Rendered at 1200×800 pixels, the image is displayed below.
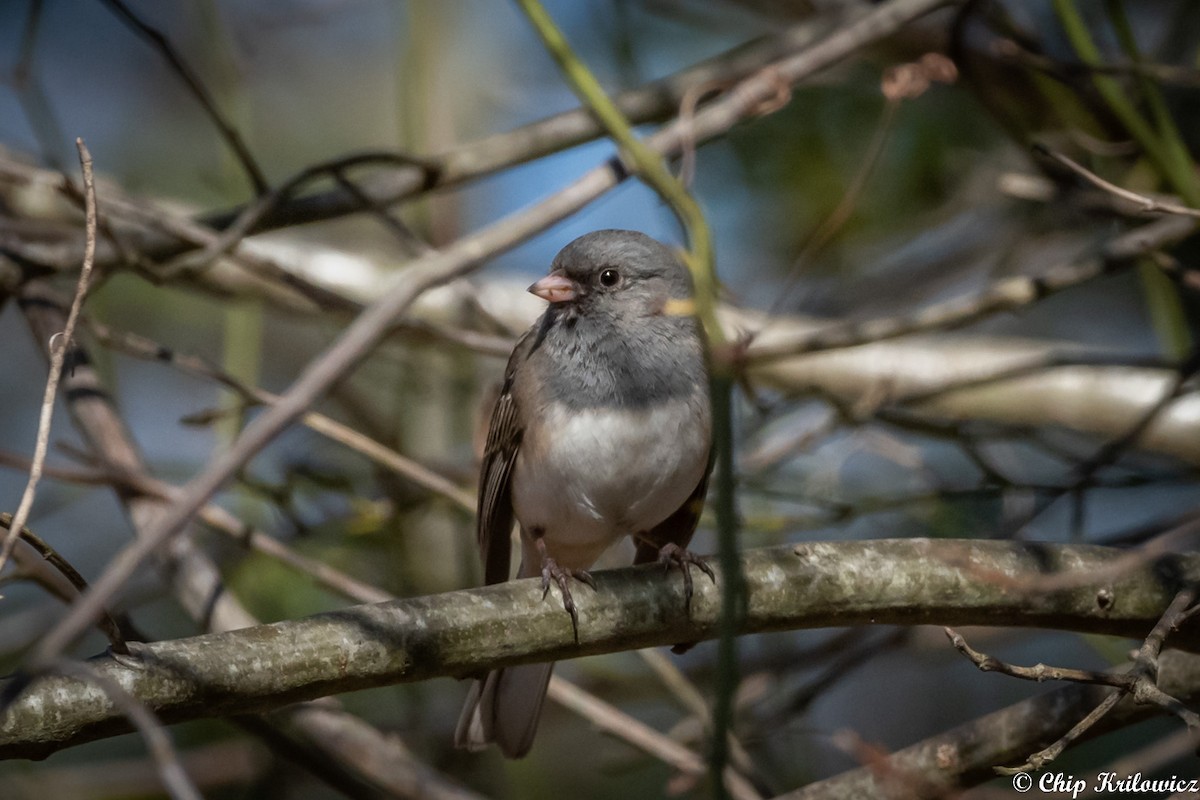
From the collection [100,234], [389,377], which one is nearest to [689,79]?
[100,234]

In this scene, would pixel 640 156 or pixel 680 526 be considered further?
pixel 680 526

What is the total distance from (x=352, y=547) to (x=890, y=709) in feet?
10.7

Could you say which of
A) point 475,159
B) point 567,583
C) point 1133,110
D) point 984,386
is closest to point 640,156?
point 567,583

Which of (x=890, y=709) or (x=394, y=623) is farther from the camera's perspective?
(x=890, y=709)

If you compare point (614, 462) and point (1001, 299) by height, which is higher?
point (1001, 299)

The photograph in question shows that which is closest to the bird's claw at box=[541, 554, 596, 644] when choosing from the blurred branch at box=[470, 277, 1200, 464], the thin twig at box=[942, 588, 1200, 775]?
the thin twig at box=[942, 588, 1200, 775]

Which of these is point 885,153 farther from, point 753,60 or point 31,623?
point 31,623

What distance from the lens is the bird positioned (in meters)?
2.67

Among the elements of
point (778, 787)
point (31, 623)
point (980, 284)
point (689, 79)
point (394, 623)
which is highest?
point (980, 284)

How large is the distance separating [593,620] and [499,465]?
925 mm

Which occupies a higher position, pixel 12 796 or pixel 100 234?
pixel 100 234

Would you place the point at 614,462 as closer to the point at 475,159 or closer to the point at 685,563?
the point at 685,563

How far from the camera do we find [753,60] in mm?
3287

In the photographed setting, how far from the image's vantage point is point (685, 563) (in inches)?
89.4
